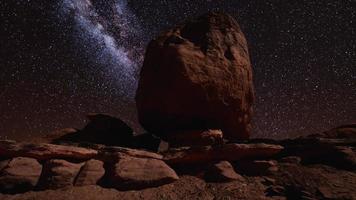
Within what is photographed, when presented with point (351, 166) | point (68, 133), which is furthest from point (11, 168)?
point (351, 166)

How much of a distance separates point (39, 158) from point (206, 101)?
5.64m

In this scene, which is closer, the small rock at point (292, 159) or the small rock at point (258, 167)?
the small rock at point (258, 167)

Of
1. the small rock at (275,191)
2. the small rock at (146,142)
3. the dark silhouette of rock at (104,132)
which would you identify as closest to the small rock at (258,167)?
the small rock at (275,191)

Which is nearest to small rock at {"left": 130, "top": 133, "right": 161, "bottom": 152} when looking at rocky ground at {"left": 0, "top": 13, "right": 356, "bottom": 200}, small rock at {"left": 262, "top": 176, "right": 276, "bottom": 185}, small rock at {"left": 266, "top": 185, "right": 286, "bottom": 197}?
rocky ground at {"left": 0, "top": 13, "right": 356, "bottom": 200}

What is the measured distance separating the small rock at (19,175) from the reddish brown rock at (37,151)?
0.72 ft

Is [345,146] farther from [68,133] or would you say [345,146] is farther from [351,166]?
[68,133]

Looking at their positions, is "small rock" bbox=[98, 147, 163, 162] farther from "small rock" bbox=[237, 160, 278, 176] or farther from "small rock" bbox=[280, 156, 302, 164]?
"small rock" bbox=[280, 156, 302, 164]

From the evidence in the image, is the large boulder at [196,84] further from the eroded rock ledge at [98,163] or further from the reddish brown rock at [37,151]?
the reddish brown rock at [37,151]

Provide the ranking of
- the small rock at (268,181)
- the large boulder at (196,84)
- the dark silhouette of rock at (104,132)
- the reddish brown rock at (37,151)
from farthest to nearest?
1. the large boulder at (196,84)
2. the dark silhouette of rock at (104,132)
3. the reddish brown rock at (37,151)
4. the small rock at (268,181)

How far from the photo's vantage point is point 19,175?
20.9 feet

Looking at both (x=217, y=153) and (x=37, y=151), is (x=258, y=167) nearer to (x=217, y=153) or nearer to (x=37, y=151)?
(x=217, y=153)

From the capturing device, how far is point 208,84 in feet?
33.5

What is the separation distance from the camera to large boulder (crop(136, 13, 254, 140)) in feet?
33.2

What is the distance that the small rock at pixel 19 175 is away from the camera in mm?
6164
